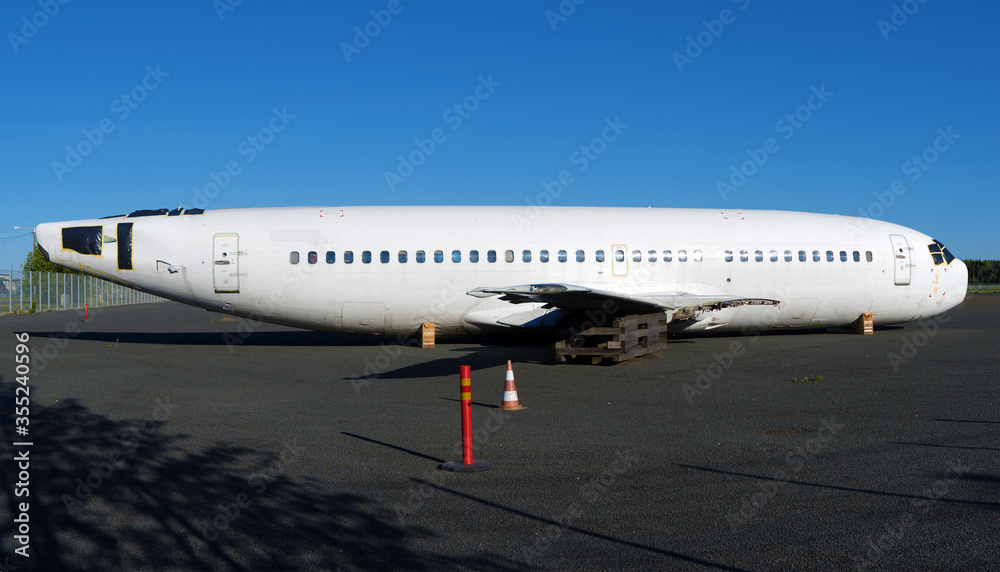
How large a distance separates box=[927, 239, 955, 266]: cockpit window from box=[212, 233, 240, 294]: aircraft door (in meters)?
18.3

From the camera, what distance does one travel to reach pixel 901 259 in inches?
772

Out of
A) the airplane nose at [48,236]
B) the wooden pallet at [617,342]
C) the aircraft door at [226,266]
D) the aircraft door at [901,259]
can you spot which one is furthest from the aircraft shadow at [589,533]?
the aircraft door at [901,259]

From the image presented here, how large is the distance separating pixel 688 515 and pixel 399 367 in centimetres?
974

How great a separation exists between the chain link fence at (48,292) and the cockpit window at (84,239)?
54.2 ft

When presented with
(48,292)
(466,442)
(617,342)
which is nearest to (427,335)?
(617,342)

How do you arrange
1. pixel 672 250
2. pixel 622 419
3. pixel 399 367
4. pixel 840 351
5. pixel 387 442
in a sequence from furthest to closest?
1. pixel 672 250
2. pixel 840 351
3. pixel 399 367
4. pixel 622 419
5. pixel 387 442

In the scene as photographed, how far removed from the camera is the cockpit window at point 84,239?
1717 centimetres

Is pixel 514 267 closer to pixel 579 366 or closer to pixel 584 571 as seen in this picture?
pixel 579 366

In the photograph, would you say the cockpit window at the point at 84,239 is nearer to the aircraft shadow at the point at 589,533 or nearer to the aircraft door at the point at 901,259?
the aircraft shadow at the point at 589,533

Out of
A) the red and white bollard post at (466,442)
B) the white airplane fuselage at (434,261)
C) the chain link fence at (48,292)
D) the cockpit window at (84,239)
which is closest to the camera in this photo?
the red and white bollard post at (466,442)

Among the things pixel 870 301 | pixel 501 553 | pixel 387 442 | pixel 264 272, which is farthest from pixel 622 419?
pixel 870 301

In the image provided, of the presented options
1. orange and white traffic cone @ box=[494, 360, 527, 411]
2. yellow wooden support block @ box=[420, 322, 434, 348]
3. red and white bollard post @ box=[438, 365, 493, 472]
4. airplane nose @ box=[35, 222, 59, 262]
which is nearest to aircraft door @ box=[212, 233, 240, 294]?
airplane nose @ box=[35, 222, 59, 262]

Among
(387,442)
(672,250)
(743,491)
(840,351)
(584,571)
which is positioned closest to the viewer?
(584,571)

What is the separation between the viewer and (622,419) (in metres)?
9.25
